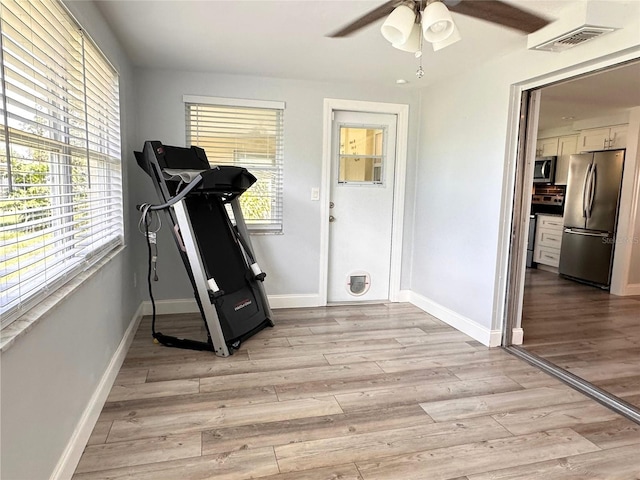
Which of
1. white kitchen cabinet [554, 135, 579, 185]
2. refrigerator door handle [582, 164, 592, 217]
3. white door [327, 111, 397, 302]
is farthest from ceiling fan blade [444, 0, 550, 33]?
white kitchen cabinet [554, 135, 579, 185]

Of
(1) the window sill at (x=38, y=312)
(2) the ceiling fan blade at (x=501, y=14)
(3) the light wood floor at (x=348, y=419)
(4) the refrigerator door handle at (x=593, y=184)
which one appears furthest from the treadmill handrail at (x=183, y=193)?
(4) the refrigerator door handle at (x=593, y=184)

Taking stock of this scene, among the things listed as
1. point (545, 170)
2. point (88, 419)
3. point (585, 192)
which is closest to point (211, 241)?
point (88, 419)

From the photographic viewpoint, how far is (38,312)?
1.40 m

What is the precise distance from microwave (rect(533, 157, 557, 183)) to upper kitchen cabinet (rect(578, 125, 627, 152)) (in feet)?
1.70

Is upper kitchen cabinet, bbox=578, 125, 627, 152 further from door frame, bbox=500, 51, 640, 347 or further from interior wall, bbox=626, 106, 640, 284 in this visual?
door frame, bbox=500, 51, 640, 347

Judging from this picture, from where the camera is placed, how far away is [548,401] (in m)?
2.37

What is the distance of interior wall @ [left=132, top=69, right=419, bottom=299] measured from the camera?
356cm

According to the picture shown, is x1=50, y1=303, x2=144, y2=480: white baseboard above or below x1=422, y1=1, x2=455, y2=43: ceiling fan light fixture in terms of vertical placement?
below

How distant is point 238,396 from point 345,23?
7.49ft

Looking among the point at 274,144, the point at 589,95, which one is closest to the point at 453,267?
the point at 274,144

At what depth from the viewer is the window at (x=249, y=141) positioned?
3.68 meters

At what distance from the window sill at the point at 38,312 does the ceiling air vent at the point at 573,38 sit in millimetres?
2776

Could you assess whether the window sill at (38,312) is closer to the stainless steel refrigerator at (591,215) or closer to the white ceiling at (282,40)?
the white ceiling at (282,40)

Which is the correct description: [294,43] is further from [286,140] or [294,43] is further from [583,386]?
[583,386]
